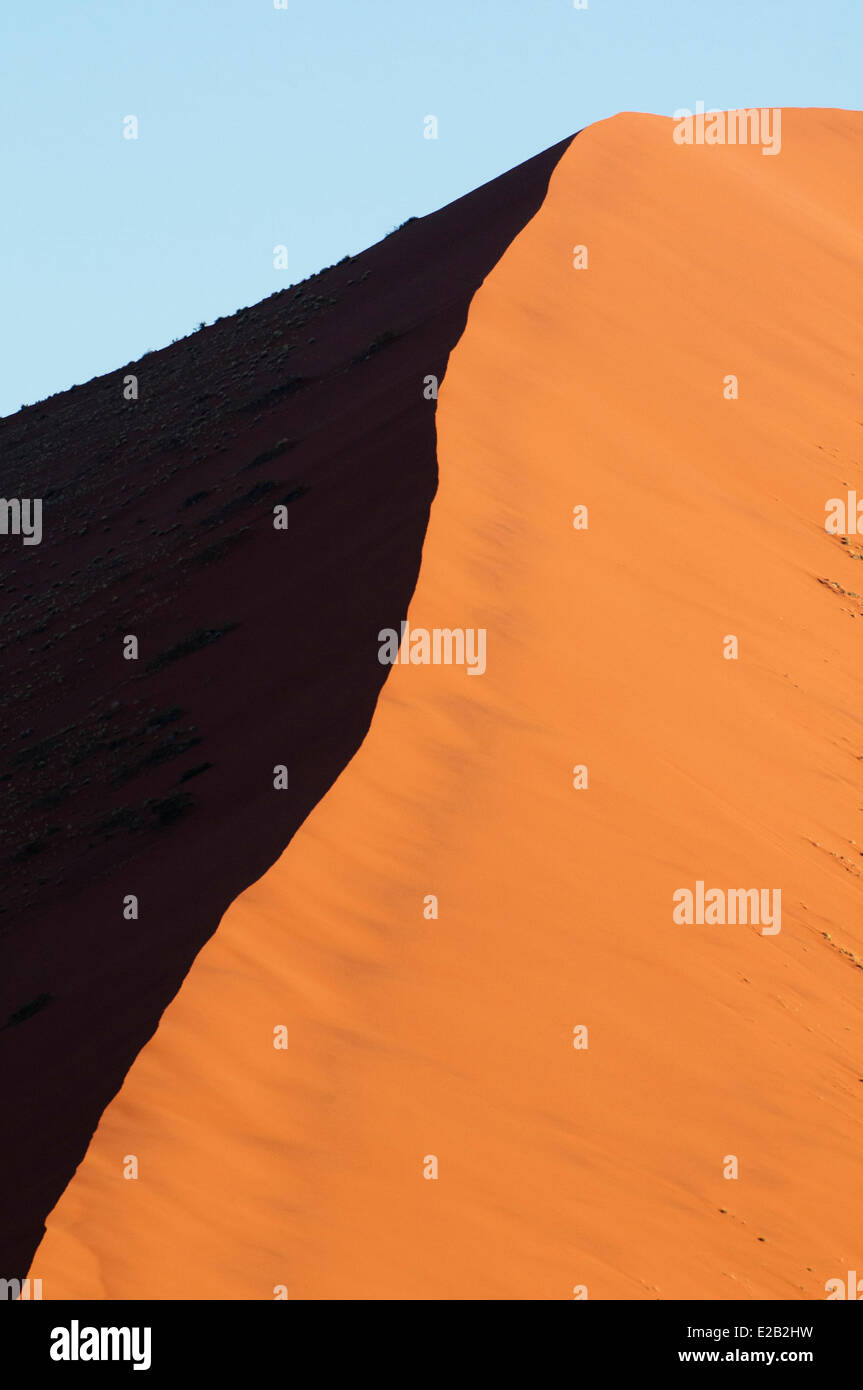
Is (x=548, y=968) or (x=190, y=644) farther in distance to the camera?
(x=190, y=644)

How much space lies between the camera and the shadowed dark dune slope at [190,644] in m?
8.95

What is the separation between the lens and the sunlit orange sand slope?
7102 millimetres

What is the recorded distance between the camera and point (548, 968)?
29.1 ft

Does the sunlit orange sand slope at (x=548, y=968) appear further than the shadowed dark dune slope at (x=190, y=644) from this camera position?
No

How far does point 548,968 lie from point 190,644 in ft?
26.7

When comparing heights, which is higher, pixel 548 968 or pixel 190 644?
pixel 190 644

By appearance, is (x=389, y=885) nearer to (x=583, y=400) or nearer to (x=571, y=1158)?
(x=571, y=1158)

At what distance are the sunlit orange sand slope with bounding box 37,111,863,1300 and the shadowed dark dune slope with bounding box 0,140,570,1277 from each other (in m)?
0.41

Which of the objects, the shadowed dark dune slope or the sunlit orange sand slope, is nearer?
the sunlit orange sand slope

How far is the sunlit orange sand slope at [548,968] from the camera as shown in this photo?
7.10 meters

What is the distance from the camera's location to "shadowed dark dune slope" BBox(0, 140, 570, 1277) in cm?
895

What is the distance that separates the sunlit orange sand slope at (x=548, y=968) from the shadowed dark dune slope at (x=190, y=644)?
41 centimetres

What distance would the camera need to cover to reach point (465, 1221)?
720 centimetres
